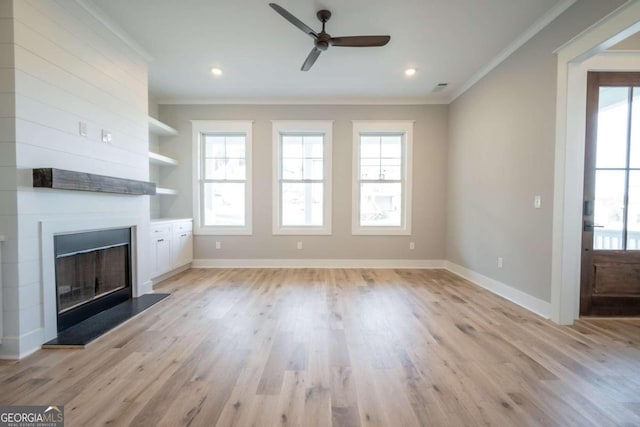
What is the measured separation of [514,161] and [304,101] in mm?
3341

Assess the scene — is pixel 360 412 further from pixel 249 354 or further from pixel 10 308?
pixel 10 308

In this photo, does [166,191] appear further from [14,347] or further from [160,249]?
[14,347]

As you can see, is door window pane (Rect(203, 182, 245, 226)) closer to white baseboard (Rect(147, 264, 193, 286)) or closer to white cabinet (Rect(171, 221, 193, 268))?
white cabinet (Rect(171, 221, 193, 268))

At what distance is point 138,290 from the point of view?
3.26 m

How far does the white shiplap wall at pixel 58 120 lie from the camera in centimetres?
196

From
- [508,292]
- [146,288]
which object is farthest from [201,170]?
[508,292]

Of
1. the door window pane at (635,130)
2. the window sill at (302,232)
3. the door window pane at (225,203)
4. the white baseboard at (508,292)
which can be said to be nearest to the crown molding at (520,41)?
the door window pane at (635,130)

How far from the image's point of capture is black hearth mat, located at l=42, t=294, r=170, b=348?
2158 mm

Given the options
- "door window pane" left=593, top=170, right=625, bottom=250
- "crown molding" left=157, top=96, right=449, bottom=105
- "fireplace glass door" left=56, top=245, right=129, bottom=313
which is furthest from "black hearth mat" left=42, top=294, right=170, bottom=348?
"door window pane" left=593, top=170, right=625, bottom=250

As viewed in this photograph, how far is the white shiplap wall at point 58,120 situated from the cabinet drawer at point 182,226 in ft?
3.73

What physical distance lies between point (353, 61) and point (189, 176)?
3366mm

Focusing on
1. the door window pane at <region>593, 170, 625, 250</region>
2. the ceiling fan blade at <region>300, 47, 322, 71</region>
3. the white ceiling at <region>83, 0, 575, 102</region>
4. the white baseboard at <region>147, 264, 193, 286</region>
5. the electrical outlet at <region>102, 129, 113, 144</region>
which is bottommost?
A: the white baseboard at <region>147, 264, 193, 286</region>

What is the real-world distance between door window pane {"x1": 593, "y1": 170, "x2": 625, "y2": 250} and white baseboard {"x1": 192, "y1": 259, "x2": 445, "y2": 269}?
92.6 inches

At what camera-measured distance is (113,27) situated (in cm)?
281
